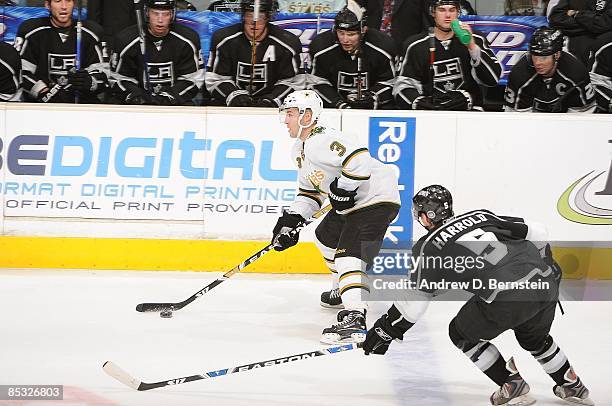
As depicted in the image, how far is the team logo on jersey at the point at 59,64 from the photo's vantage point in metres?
7.14

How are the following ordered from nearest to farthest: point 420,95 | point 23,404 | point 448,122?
point 23,404, point 448,122, point 420,95

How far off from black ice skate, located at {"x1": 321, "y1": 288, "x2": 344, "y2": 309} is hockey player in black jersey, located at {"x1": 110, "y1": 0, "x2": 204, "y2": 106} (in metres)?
1.90

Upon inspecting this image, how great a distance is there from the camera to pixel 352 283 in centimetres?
508

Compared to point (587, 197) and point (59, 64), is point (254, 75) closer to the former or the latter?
point (59, 64)

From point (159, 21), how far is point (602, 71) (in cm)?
297

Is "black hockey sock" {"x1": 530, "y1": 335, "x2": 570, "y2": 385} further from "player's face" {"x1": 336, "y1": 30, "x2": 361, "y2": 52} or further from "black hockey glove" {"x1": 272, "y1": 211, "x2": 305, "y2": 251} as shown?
"player's face" {"x1": 336, "y1": 30, "x2": 361, "y2": 52}

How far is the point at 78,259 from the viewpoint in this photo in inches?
262

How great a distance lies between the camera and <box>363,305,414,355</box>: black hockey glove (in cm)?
377

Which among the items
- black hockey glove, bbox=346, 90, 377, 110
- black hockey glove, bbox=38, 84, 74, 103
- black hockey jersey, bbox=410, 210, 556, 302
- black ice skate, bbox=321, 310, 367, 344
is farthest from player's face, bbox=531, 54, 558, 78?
black hockey jersey, bbox=410, 210, 556, 302

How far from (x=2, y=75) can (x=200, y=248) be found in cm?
177

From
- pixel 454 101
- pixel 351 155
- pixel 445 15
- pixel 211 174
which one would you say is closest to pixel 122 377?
pixel 351 155

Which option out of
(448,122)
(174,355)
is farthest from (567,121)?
(174,355)

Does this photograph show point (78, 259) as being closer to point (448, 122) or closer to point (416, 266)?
point (448, 122)

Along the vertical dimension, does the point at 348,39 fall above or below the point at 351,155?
above
